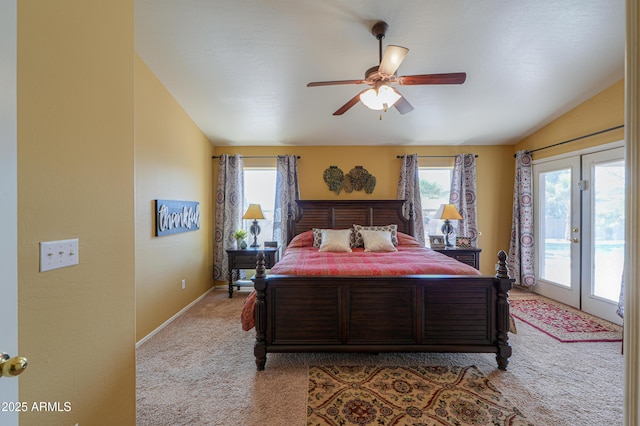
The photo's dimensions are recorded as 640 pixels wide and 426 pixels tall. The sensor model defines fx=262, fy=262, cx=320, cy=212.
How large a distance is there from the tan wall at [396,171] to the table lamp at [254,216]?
0.83 metres

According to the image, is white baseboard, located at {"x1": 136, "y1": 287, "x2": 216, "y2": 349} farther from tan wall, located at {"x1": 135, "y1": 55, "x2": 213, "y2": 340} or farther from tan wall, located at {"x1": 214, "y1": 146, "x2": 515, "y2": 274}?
tan wall, located at {"x1": 214, "y1": 146, "x2": 515, "y2": 274}

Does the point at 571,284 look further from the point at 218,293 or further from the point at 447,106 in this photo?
the point at 218,293

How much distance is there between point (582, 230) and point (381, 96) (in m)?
3.56

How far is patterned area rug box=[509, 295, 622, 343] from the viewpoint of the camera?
283cm

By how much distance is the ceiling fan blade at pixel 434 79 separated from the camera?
79.5 inches

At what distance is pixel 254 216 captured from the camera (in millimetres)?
4262

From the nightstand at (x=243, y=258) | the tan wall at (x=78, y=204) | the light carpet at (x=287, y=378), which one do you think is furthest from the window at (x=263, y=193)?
the tan wall at (x=78, y=204)

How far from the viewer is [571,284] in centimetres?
372

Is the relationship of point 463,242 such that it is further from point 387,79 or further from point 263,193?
point 263,193

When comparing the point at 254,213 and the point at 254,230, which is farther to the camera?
the point at 254,230

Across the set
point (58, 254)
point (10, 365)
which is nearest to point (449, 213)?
point (58, 254)

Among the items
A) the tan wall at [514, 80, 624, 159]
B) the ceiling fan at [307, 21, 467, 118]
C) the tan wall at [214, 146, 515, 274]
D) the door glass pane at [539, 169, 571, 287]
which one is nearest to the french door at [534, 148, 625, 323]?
the door glass pane at [539, 169, 571, 287]

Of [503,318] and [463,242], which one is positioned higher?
[463,242]

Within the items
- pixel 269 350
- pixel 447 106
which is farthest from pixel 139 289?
pixel 447 106
